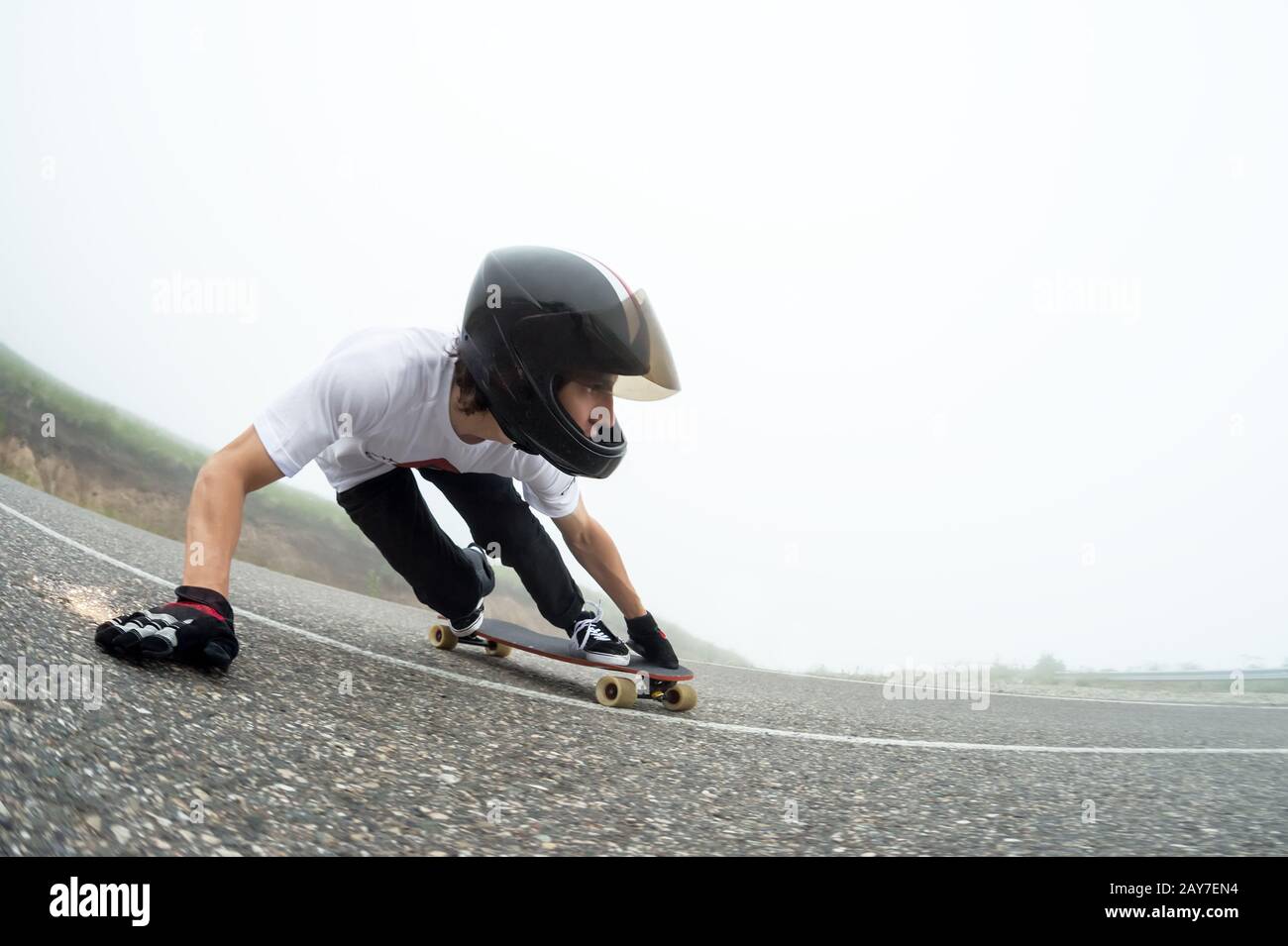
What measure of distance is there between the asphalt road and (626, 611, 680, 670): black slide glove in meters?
0.32

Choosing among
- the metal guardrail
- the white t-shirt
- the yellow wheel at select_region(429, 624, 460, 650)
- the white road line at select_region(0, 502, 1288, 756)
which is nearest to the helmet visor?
the white t-shirt

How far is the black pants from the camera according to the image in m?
Answer: 3.48

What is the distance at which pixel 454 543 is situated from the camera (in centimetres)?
378

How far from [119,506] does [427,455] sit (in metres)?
13.5

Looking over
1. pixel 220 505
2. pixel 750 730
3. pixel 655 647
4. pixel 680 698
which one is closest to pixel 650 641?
pixel 655 647

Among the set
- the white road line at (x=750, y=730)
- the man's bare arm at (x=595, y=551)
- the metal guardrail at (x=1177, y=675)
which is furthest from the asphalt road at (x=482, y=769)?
the metal guardrail at (x=1177, y=675)

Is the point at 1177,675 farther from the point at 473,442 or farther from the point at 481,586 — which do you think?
the point at 473,442

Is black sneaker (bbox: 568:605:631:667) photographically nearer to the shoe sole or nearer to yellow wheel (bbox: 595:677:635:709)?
the shoe sole

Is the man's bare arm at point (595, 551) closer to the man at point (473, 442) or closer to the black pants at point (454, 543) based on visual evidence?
the man at point (473, 442)

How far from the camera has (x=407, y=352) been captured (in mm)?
2824

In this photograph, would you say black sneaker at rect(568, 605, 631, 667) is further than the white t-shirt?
Yes

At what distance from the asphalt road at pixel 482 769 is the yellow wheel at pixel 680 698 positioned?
0.08 metres
